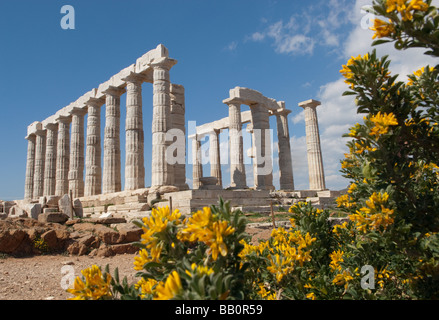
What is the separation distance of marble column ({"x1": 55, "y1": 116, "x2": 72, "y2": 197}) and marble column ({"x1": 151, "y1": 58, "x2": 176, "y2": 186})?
15351 millimetres

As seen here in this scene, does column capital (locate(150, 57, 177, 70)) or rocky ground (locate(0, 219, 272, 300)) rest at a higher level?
column capital (locate(150, 57, 177, 70))

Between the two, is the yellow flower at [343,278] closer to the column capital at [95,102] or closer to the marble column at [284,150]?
the marble column at [284,150]

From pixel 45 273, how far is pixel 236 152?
716 inches

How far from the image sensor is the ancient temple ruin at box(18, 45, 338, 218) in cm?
1972

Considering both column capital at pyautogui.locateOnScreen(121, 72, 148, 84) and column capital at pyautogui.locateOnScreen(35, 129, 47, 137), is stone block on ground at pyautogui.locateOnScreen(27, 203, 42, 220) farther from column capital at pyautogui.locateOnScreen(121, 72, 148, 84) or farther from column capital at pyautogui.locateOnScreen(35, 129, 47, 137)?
column capital at pyautogui.locateOnScreen(35, 129, 47, 137)

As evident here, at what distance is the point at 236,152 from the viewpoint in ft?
81.5

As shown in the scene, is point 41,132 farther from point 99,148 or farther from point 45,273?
point 45,273

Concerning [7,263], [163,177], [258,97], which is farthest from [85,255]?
[258,97]

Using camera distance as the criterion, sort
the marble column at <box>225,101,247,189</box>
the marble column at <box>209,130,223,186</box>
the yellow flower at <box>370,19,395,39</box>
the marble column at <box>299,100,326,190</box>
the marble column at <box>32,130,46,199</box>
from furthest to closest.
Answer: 1. the marble column at <box>32,130,46,199</box>
2. the marble column at <box>209,130,223,186</box>
3. the marble column at <box>299,100,326,190</box>
4. the marble column at <box>225,101,247,189</box>
5. the yellow flower at <box>370,19,395,39</box>

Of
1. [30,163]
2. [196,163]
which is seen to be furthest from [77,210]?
[30,163]

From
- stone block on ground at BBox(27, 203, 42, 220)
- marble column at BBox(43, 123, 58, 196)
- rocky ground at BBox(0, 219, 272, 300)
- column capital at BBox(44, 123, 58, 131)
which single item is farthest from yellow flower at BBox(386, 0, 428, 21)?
column capital at BBox(44, 123, 58, 131)
